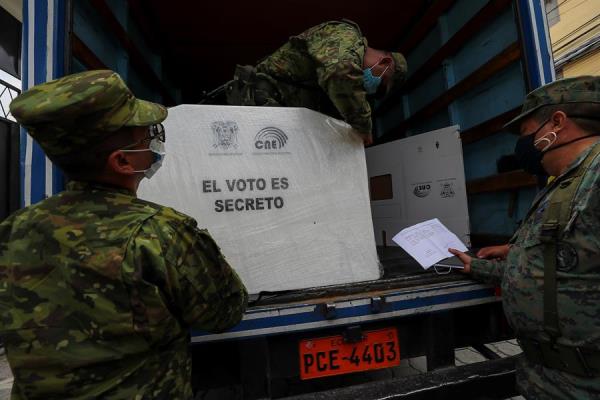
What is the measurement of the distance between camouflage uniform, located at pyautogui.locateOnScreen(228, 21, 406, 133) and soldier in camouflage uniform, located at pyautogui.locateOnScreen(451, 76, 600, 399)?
65cm

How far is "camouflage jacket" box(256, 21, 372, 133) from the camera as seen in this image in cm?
169

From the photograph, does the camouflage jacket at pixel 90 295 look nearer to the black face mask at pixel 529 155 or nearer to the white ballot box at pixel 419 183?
the black face mask at pixel 529 155

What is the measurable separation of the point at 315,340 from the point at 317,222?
0.46 m

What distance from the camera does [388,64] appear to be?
2.02 m

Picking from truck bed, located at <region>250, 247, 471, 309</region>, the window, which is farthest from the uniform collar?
the window

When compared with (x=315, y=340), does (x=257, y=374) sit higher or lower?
lower

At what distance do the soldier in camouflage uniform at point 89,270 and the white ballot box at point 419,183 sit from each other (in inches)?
71.6

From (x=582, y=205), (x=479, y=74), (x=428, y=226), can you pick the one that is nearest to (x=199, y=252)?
(x=582, y=205)

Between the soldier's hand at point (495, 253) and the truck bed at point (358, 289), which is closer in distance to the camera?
the truck bed at point (358, 289)

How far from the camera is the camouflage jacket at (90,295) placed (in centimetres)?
80

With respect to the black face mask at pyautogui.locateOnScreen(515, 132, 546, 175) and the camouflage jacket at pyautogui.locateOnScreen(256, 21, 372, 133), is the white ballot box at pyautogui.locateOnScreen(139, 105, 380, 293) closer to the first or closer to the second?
the camouflage jacket at pyautogui.locateOnScreen(256, 21, 372, 133)

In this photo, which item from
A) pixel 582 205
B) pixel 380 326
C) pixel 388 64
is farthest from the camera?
pixel 388 64

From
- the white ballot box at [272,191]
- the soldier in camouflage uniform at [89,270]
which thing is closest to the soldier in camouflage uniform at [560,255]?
the white ballot box at [272,191]

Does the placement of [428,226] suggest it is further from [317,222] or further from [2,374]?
[2,374]
